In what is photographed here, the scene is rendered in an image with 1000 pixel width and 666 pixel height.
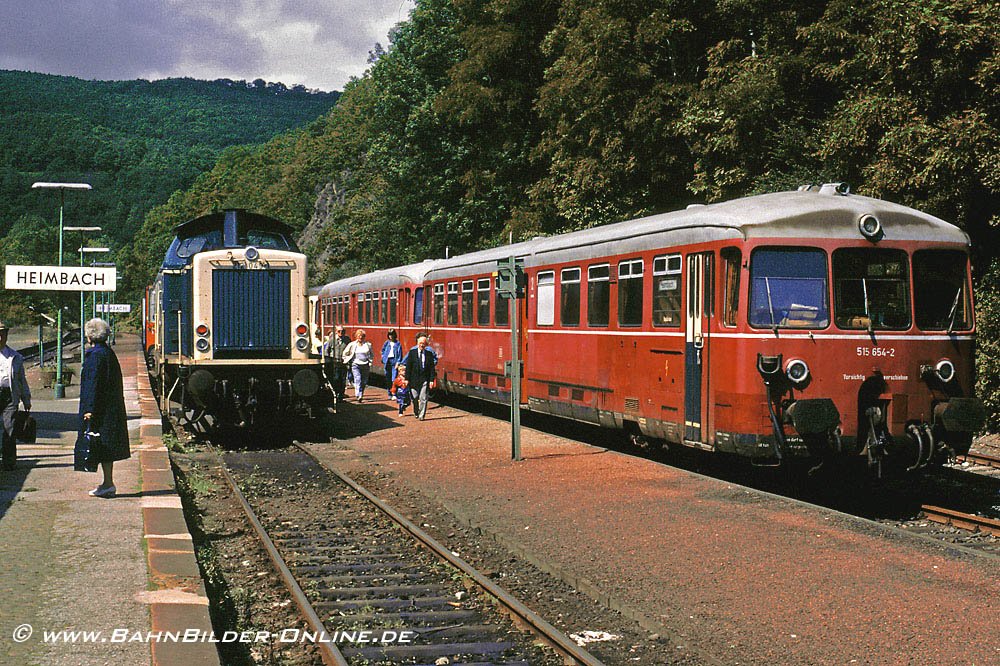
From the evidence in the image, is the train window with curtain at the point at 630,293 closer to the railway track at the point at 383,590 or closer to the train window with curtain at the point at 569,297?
the train window with curtain at the point at 569,297

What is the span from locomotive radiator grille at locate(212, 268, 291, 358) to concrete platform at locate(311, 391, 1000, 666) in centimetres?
400

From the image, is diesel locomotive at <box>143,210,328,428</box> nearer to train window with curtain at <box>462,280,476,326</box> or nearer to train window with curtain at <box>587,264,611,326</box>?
train window with curtain at <box>462,280,476,326</box>

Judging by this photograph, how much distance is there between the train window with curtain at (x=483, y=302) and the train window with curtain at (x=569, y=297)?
12.1ft

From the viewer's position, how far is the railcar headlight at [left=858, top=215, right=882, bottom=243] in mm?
11406

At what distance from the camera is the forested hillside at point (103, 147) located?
152125mm

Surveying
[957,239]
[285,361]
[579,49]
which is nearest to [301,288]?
[285,361]

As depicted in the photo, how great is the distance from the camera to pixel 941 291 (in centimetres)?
1162

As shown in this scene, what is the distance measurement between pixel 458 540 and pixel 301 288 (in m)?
8.77

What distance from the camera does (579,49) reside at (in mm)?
28031

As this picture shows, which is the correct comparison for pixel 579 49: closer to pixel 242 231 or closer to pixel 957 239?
pixel 242 231

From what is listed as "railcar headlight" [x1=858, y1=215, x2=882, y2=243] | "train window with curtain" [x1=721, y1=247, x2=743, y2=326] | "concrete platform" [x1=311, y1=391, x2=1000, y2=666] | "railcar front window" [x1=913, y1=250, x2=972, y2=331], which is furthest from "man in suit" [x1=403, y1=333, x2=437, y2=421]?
"railcar front window" [x1=913, y1=250, x2=972, y2=331]

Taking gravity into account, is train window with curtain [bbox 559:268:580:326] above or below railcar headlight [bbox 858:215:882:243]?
below

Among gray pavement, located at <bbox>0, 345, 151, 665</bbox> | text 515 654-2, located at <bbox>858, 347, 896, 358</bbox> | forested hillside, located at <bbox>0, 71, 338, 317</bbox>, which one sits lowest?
gray pavement, located at <bbox>0, 345, 151, 665</bbox>

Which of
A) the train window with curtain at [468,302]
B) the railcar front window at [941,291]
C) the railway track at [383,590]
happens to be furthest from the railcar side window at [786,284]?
the train window with curtain at [468,302]
